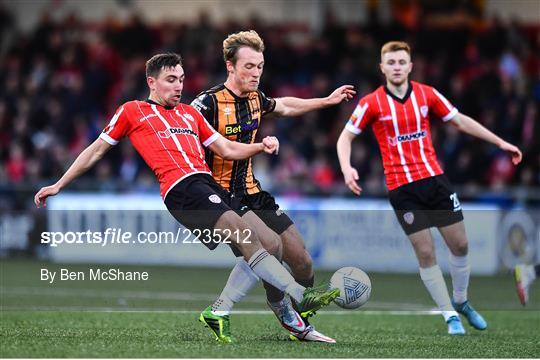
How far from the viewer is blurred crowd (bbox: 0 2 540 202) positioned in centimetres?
1734

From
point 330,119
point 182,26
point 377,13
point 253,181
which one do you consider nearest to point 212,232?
A: point 253,181

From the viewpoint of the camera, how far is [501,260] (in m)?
15.4

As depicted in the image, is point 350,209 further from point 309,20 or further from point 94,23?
point 94,23

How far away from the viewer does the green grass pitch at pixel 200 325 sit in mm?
7688

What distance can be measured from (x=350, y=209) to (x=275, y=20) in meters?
8.04

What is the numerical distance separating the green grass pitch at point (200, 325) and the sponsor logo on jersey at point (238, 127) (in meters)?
1.38

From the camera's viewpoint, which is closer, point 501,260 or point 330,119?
point 501,260

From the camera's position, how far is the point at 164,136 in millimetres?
8219

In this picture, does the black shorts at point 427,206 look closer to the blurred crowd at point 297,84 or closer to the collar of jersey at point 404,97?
the collar of jersey at point 404,97

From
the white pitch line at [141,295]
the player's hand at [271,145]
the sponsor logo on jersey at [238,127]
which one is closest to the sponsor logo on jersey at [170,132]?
the sponsor logo on jersey at [238,127]

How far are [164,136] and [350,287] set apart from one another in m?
1.70

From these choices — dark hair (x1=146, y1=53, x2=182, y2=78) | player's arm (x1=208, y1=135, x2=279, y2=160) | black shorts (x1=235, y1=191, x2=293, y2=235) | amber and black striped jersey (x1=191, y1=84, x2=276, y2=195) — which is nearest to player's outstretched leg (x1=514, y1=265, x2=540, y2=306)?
black shorts (x1=235, y1=191, x2=293, y2=235)

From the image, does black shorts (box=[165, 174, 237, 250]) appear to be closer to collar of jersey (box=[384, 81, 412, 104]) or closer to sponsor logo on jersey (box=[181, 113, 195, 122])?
sponsor logo on jersey (box=[181, 113, 195, 122])

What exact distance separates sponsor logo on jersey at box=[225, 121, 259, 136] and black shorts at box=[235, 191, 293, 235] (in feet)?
1.60
